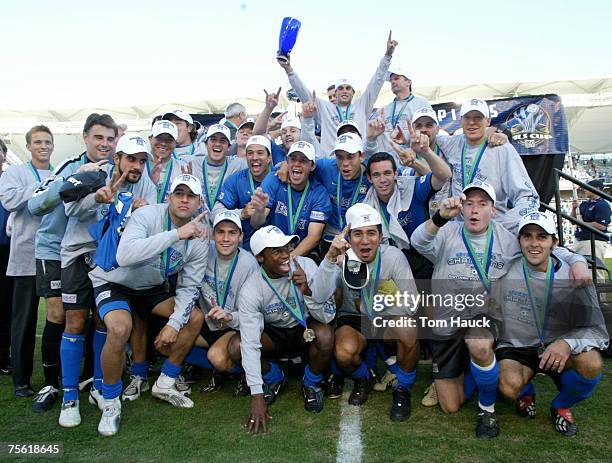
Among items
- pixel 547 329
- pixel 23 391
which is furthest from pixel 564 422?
pixel 23 391

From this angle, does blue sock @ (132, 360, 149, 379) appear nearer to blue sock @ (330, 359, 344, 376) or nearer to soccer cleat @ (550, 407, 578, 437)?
blue sock @ (330, 359, 344, 376)

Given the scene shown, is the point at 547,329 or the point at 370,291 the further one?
the point at 370,291

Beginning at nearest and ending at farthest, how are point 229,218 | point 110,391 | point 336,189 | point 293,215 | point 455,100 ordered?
point 110,391, point 229,218, point 293,215, point 336,189, point 455,100

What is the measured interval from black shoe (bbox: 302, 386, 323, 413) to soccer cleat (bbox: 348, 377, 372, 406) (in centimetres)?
28

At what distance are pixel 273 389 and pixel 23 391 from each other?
2.33 metres

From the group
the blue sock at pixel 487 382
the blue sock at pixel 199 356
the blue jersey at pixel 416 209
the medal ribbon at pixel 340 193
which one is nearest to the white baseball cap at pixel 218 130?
the medal ribbon at pixel 340 193

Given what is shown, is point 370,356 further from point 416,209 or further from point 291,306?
point 416,209

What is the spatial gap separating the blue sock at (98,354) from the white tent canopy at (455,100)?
13.5 metres

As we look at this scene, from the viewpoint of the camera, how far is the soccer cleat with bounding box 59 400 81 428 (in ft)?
12.2

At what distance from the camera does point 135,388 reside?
14.4 feet

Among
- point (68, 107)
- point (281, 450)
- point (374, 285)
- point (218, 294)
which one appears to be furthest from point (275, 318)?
point (68, 107)

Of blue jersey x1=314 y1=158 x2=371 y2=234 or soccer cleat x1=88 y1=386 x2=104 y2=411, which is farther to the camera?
blue jersey x1=314 y1=158 x2=371 y2=234

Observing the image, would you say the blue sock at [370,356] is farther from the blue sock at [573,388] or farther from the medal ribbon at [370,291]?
the blue sock at [573,388]

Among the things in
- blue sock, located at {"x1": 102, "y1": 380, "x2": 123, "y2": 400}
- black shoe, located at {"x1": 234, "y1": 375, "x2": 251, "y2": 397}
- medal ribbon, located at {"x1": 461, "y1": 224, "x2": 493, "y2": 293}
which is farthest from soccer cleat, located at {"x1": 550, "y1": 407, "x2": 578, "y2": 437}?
blue sock, located at {"x1": 102, "y1": 380, "x2": 123, "y2": 400}
